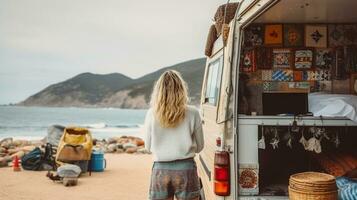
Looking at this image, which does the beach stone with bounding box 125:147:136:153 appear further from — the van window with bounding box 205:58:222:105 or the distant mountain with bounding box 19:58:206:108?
the distant mountain with bounding box 19:58:206:108

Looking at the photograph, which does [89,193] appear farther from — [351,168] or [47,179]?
[351,168]

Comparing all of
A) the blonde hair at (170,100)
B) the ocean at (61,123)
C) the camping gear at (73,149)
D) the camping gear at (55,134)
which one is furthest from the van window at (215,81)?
the ocean at (61,123)

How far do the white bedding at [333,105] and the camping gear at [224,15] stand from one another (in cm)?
130

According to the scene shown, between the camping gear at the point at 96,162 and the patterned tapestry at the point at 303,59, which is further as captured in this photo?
the camping gear at the point at 96,162

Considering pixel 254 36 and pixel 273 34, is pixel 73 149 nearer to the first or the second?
pixel 254 36

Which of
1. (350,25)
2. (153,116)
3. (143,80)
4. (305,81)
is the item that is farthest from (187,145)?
(143,80)

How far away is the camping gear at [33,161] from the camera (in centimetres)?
1312

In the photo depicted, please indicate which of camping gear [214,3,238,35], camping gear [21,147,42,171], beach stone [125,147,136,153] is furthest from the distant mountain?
camping gear [214,3,238,35]

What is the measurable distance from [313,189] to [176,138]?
119cm

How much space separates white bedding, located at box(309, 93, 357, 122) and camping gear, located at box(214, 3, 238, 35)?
1.30m

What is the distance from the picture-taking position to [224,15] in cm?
525

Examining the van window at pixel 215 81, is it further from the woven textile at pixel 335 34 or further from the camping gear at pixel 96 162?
the camping gear at pixel 96 162

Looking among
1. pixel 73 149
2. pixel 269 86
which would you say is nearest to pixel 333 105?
pixel 269 86

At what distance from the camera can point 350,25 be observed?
5.88 metres
